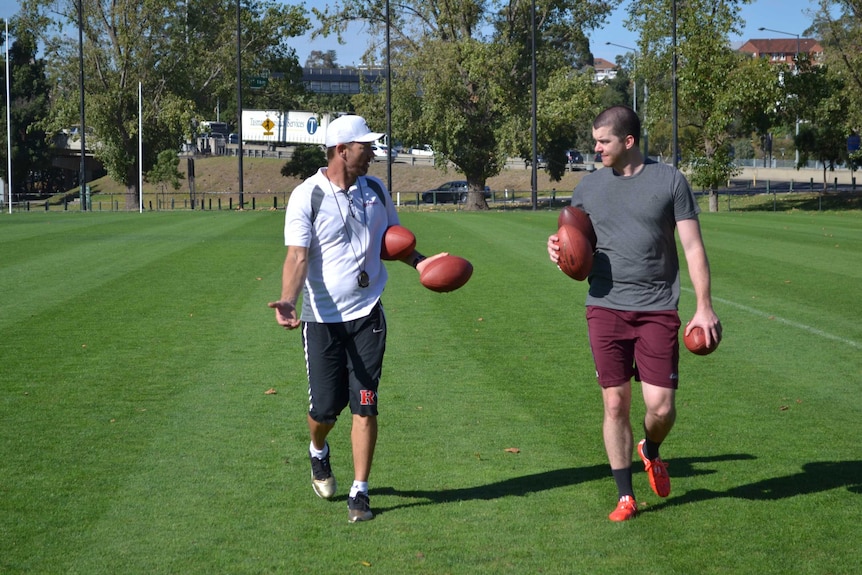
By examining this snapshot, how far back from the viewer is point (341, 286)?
5723mm

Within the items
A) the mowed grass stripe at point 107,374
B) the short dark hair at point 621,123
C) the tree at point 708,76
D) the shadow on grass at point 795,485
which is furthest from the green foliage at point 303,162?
the short dark hair at point 621,123

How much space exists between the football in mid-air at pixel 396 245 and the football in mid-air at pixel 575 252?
2.68 feet

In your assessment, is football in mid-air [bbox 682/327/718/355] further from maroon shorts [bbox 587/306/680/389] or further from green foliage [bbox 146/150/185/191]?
green foliage [bbox 146/150/185/191]

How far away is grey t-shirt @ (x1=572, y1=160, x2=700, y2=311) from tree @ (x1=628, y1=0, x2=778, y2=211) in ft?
139

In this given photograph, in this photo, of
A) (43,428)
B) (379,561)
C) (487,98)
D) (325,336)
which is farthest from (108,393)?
(487,98)

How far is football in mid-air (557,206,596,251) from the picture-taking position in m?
5.66

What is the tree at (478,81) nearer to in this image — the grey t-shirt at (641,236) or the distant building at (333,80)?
the grey t-shirt at (641,236)

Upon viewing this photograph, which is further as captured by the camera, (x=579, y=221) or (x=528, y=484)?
(x=528, y=484)

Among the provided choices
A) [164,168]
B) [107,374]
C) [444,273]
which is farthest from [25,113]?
[444,273]

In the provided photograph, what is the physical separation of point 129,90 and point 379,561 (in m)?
56.6

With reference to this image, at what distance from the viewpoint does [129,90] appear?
58031 millimetres

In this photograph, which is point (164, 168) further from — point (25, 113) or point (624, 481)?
point (624, 481)

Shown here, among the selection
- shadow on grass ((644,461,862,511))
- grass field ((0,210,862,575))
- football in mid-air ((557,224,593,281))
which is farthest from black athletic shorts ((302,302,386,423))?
shadow on grass ((644,461,862,511))

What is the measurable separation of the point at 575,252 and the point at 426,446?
2.08 metres
